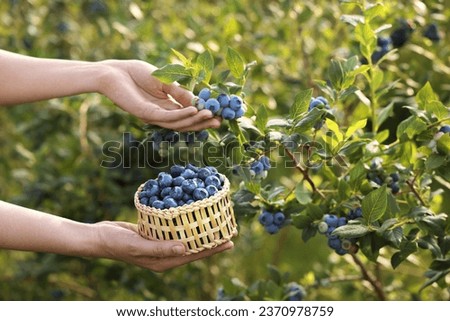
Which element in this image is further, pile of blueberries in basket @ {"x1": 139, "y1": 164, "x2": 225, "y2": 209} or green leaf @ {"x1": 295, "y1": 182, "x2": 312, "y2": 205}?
green leaf @ {"x1": 295, "y1": 182, "x2": 312, "y2": 205}

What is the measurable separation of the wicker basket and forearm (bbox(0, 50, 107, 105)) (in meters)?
0.38

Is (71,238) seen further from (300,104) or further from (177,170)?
(300,104)

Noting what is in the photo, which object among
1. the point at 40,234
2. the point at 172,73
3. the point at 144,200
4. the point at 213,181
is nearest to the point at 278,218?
the point at 213,181

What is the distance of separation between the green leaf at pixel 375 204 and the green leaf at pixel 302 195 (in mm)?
160

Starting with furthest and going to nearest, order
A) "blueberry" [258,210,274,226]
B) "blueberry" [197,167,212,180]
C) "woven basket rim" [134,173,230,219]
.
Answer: "blueberry" [258,210,274,226], "blueberry" [197,167,212,180], "woven basket rim" [134,173,230,219]

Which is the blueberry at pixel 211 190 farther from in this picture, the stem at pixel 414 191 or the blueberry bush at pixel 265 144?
the stem at pixel 414 191

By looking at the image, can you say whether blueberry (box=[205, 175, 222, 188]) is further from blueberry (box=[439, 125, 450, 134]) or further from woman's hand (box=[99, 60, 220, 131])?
blueberry (box=[439, 125, 450, 134])

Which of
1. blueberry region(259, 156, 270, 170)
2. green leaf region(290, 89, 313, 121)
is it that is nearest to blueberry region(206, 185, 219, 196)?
blueberry region(259, 156, 270, 170)

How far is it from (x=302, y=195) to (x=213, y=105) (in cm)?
32

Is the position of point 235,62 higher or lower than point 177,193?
higher

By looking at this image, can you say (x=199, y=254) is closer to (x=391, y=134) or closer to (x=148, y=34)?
(x=391, y=134)

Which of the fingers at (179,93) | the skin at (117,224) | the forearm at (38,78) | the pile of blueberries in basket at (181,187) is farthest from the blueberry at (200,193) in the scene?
the forearm at (38,78)

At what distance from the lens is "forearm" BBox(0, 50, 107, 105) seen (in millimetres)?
1729

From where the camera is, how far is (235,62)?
153 centimetres
